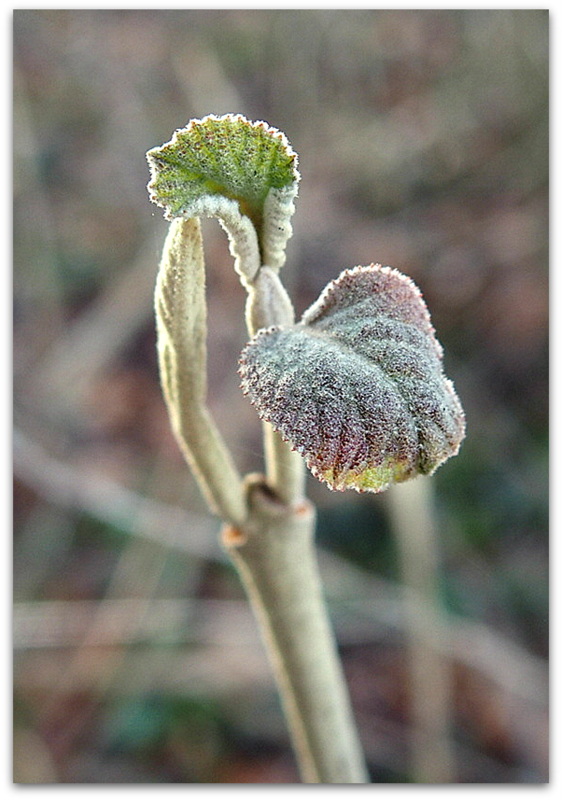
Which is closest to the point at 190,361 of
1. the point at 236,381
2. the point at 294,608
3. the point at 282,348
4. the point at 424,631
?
the point at 282,348

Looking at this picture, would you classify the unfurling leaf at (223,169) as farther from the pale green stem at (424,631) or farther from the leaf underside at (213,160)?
the pale green stem at (424,631)

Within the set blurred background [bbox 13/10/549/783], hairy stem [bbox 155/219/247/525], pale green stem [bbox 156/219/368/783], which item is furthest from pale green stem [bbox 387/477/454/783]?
hairy stem [bbox 155/219/247/525]

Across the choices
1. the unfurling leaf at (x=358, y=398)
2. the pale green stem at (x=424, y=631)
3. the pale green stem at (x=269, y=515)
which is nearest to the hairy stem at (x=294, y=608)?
the pale green stem at (x=269, y=515)

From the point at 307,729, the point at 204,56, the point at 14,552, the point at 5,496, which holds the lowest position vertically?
the point at 307,729

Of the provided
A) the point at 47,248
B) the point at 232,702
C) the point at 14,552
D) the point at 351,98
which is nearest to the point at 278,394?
the point at 232,702

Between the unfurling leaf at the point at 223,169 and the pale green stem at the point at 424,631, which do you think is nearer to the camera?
the unfurling leaf at the point at 223,169

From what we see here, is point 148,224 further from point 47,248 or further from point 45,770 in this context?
point 45,770
